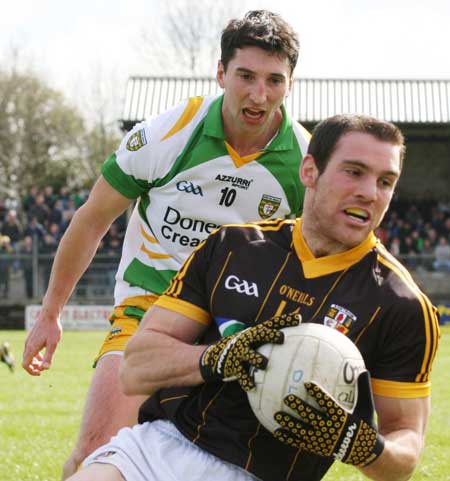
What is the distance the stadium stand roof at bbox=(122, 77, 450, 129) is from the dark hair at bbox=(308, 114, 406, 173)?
2737 cm

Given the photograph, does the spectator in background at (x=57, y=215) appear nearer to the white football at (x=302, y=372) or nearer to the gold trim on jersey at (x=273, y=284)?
the gold trim on jersey at (x=273, y=284)

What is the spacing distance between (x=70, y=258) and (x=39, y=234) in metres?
20.1

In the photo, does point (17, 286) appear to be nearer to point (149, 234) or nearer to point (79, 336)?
point (79, 336)

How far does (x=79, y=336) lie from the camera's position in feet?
75.1

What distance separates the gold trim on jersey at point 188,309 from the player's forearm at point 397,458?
2.60 ft

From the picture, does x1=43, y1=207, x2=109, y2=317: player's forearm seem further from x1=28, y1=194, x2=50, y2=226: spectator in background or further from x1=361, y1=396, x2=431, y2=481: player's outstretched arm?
x1=28, y1=194, x2=50, y2=226: spectator in background

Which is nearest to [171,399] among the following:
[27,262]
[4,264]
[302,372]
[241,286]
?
[241,286]

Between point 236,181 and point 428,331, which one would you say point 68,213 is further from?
point 428,331

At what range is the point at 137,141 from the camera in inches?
200

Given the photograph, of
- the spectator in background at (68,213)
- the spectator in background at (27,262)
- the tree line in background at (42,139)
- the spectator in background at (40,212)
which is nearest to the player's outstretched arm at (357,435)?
the spectator in background at (27,262)

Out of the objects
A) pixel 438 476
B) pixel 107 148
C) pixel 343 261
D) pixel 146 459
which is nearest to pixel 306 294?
pixel 343 261

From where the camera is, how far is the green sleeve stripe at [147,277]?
17.2 ft

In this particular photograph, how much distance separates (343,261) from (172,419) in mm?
864

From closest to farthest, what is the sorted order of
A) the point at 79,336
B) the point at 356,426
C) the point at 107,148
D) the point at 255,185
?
the point at 356,426 < the point at 255,185 < the point at 79,336 < the point at 107,148
